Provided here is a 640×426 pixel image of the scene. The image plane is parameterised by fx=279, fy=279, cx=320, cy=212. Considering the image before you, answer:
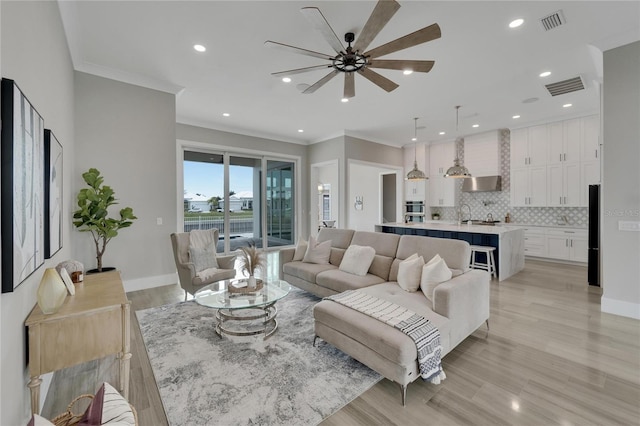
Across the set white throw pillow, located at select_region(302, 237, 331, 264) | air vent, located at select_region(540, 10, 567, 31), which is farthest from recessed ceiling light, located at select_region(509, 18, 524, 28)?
white throw pillow, located at select_region(302, 237, 331, 264)

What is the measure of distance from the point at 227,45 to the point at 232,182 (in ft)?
13.0

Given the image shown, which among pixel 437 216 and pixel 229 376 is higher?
pixel 437 216

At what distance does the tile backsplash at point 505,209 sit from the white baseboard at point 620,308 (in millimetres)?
3441

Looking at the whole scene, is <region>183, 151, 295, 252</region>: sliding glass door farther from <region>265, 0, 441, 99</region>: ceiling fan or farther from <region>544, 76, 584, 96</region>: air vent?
<region>544, 76, 584, 96</region>: air vent

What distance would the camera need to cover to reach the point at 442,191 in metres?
7.95

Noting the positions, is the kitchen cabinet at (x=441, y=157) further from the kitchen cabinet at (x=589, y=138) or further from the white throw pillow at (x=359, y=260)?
the white throw pillow at (x=359, y=260)

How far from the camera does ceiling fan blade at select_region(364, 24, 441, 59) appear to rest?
208 centimetres

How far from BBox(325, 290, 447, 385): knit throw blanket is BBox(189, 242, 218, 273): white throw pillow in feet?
7.82

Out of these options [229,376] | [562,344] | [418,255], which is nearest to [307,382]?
[229,376]

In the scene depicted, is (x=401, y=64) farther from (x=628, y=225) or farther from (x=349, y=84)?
(x=628, y=225)

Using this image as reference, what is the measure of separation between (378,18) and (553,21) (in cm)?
207

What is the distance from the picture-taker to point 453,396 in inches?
77.1

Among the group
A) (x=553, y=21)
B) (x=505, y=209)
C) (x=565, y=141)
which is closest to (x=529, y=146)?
(x=565, y=141)

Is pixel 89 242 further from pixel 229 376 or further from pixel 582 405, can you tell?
pixel 582 405
